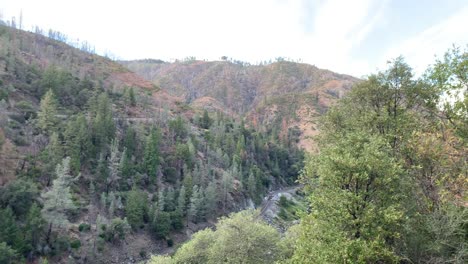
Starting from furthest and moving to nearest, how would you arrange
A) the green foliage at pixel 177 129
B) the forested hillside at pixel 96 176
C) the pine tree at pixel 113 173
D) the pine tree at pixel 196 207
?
the green foliage at pixel 177 129
the pine tree at pixel 196 207
the pine tree at pixel 113 173
the forested hillside at pixel 96 176

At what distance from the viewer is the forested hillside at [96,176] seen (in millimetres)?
48625

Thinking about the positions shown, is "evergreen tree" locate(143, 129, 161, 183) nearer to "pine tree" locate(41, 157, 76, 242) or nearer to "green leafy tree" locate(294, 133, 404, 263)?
"pine tree" locate(41, 157, 76, 242)

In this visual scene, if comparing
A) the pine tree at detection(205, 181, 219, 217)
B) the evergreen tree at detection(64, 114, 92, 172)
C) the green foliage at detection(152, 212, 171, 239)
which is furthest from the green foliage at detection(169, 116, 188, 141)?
the green foliage at detection(152, 212, 171, 239)

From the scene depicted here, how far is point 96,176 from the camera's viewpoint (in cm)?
6719

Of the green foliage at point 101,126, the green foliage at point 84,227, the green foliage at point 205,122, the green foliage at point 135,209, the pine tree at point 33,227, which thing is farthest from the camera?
the green foliage at point 205,122

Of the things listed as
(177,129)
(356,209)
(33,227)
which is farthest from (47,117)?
(356,209)

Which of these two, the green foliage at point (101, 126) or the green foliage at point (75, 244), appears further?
the green foliage at point (101, 126)

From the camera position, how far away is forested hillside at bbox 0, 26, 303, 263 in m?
48.6

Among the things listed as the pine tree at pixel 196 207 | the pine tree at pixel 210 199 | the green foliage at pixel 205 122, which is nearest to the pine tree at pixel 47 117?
the pine tree at pixel 196 207

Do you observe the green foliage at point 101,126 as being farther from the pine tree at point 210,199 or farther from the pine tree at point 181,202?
the pine tree at point 210,199

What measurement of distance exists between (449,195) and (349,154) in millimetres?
5037

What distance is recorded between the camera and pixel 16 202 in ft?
157

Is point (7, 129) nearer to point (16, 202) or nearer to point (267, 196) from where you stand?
point (16, 202)

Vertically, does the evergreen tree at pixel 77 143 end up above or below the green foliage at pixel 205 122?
below
